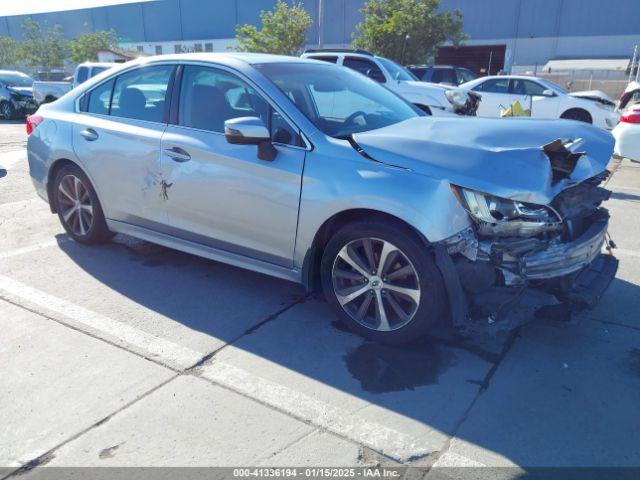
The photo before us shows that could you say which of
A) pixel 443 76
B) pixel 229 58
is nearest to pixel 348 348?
pixel 229 58

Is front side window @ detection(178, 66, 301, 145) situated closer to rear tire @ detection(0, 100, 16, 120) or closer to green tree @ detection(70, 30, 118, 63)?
rear tire @ detection(0, 100, 16, 120)

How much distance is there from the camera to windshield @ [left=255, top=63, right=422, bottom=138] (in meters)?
3.86

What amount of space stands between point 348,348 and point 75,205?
10.5 feet

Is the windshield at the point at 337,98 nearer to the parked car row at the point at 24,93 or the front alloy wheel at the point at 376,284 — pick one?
the front alloy wheel at the point at 376,284

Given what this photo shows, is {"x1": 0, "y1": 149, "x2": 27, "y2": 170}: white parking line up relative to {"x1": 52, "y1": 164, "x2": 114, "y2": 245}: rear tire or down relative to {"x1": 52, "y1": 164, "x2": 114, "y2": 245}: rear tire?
down

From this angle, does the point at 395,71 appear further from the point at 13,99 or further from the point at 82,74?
the point at 13,99

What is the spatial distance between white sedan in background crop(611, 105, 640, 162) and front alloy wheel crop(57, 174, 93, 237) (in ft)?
22.7

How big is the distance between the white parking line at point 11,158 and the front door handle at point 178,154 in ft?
22.0

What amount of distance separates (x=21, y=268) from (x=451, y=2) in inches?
1675

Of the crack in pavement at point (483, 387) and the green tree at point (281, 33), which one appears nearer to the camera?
the crack in pavement at point (483, 387)

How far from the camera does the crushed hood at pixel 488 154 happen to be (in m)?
3.12

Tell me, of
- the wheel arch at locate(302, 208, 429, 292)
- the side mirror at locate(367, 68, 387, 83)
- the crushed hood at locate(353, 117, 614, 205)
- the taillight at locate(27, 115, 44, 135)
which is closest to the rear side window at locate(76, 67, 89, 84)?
the side mirror at locate(367, 68, 387, 83)

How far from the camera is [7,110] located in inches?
762

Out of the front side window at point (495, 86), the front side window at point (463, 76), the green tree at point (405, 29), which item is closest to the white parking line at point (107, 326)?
the front side window at point (495, 86)
